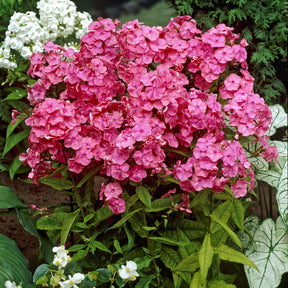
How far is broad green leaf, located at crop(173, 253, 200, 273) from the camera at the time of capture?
1562mm

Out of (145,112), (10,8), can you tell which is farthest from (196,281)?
(10,8)

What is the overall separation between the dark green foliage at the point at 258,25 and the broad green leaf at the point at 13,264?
155 cm

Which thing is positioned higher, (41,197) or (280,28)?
(280,28)

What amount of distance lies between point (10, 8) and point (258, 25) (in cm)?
148

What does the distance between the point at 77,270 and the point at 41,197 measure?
1147mm

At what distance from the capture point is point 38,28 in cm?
216

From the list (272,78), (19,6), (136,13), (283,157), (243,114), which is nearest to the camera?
(243,114)

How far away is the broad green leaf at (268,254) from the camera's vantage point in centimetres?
188

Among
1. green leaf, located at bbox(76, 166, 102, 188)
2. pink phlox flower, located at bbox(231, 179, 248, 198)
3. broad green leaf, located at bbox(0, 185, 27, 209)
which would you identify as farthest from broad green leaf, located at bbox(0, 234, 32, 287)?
pink phlox flower, located at bbox(231, 179, 248, 198)

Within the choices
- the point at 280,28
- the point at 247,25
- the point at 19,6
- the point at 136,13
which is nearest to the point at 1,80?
the point at 19,6

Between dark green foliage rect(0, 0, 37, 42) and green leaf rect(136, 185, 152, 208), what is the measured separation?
4.97 ft

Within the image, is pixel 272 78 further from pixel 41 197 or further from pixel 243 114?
pixel 41 197

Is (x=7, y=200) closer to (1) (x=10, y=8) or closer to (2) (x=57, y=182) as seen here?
(2) (x=57, y=182)

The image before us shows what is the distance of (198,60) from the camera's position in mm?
1633
